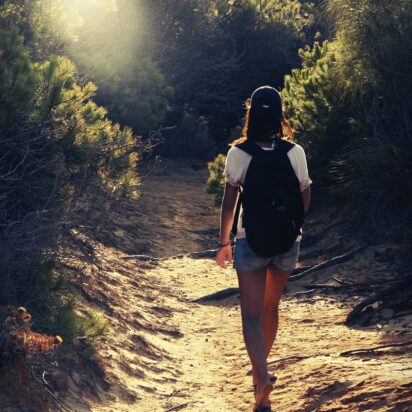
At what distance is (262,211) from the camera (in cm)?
527

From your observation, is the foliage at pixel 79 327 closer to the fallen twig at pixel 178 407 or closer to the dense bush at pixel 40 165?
the dense bush at pixel 40 165

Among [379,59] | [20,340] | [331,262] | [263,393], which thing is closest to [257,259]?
[263,393]

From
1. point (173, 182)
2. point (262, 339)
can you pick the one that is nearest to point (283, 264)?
point (262, 339)

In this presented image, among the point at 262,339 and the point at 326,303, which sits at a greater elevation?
the point at 262,339

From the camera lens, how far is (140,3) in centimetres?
1886

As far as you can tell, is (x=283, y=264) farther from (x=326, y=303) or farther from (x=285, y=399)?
(x=326, y=303)

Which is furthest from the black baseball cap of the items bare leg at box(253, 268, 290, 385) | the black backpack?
bare leg at box(253, 268, 290, 385)

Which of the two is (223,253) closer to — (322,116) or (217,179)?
(322,116)

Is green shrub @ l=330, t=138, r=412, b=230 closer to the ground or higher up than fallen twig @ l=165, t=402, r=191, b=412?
higher up

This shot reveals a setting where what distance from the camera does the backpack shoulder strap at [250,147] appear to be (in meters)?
5.34

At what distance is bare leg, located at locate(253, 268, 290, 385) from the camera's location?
5.59m

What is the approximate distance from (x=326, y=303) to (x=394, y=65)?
314cm

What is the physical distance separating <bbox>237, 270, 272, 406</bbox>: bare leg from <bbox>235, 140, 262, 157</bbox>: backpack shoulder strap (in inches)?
29.1

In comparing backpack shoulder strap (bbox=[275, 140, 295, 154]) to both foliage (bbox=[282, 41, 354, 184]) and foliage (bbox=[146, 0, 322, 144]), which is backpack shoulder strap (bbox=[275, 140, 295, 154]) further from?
foliage (bbox=[146, 0, 322, 144])
